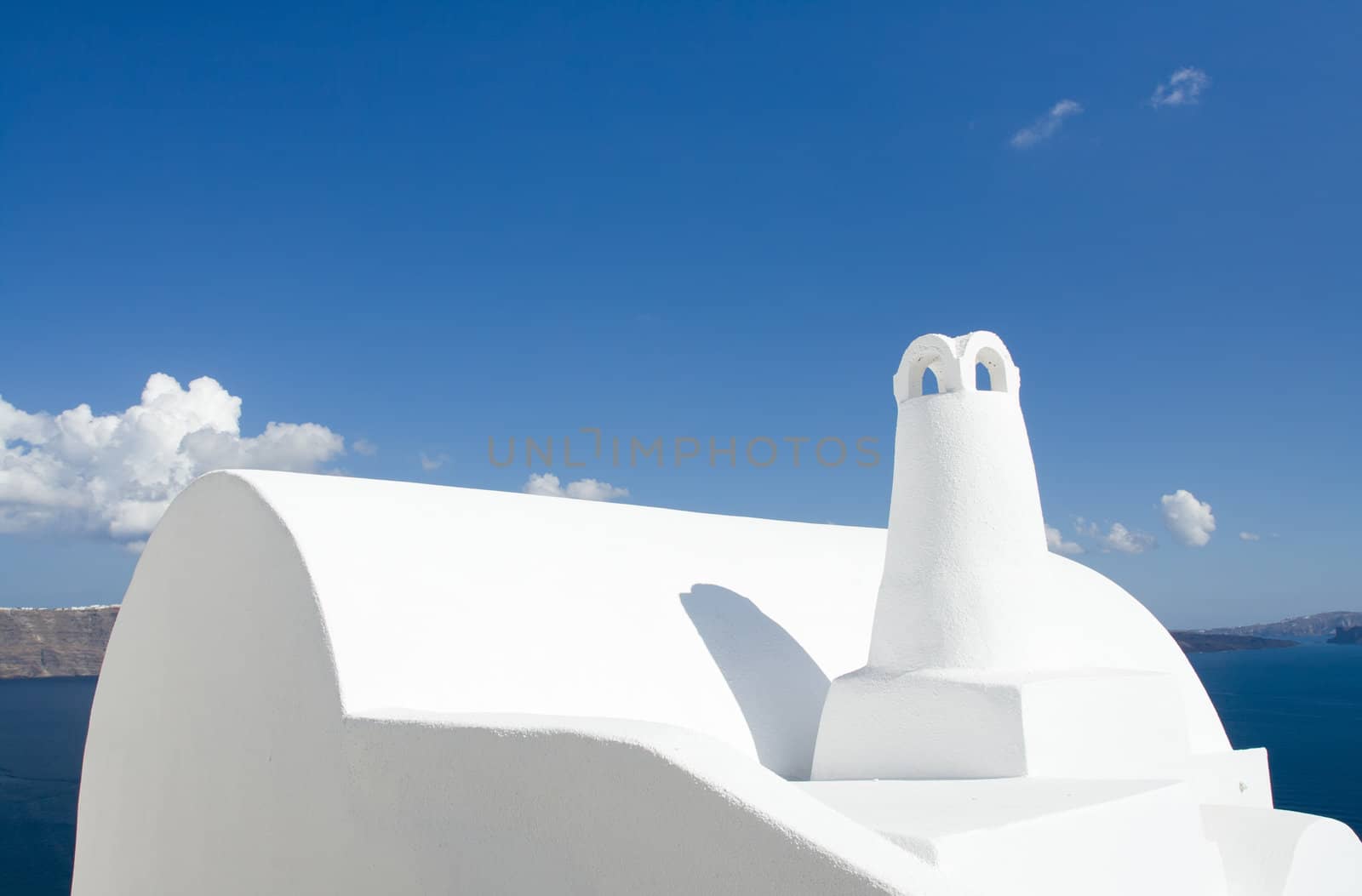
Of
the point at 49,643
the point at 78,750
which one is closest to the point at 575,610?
the point at 78,750

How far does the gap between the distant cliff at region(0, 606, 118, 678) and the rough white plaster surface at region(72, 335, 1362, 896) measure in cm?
8254

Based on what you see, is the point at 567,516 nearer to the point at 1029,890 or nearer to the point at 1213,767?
the point at 1029,890

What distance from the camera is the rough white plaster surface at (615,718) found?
14.3 ft

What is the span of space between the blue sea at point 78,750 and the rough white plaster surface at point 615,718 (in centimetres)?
2476

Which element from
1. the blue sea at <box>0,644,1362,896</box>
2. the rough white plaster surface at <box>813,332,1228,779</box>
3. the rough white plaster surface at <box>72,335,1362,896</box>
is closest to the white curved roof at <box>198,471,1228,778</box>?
the rough white plaster surface at <box>72,335,1362,896</box>

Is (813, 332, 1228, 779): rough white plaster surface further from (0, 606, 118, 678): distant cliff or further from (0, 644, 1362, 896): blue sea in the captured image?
(0, 606, 118, 678): distant cliff

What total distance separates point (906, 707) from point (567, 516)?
392 centimetres

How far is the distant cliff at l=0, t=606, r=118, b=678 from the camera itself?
7844cm

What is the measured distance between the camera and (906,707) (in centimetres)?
734

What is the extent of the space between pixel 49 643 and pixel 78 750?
40.1 meters

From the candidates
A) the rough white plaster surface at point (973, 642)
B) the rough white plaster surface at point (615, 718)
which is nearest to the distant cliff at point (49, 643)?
the rough white plaster surface at point (615, 718)

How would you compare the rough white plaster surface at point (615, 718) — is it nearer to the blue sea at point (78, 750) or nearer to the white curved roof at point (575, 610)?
the white curved roof at point (575, 610)

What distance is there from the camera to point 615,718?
15.8 ft

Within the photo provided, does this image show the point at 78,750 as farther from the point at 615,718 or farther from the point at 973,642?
the point at 615,718
